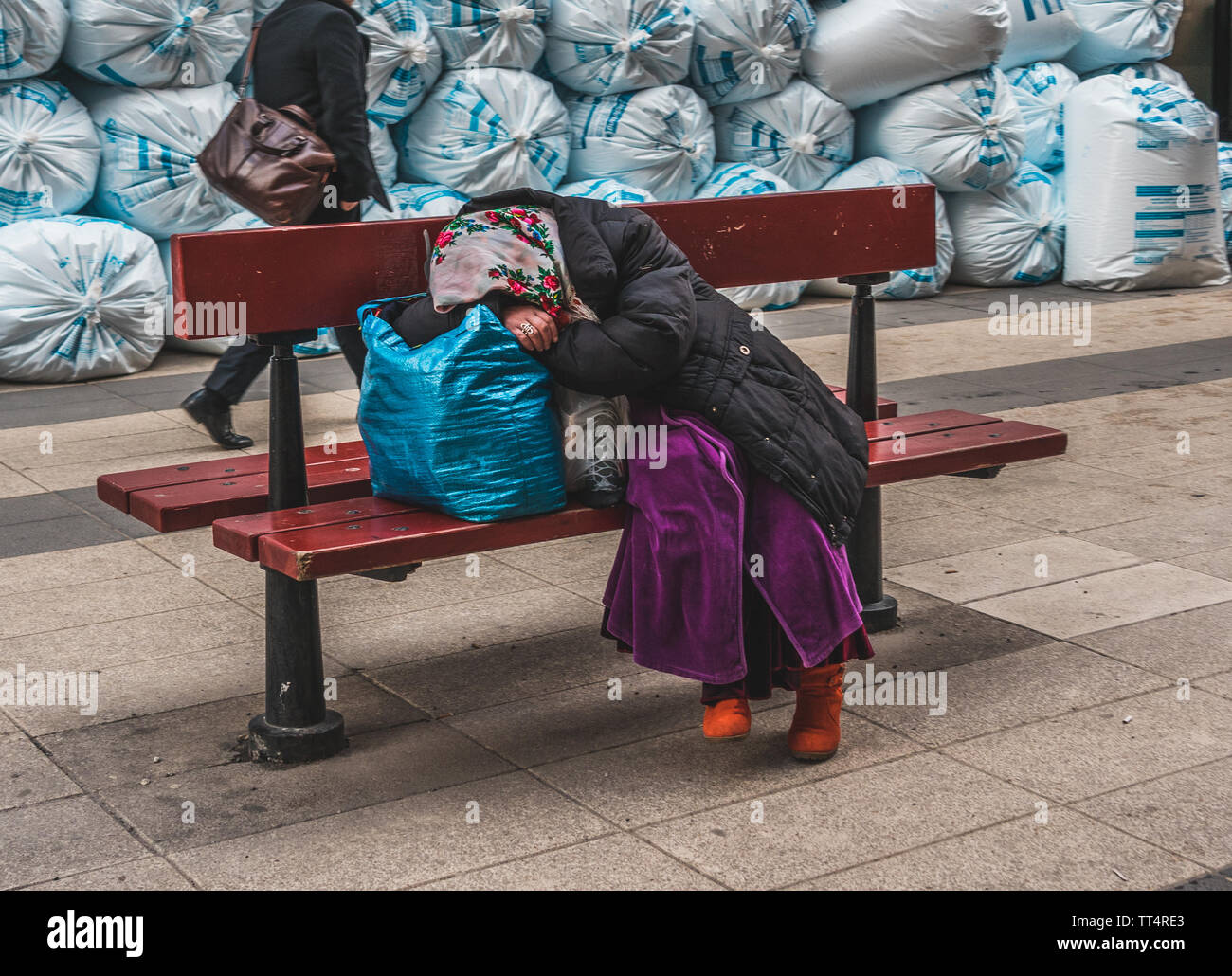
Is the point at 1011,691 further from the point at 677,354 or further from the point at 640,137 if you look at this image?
the point at 640,137

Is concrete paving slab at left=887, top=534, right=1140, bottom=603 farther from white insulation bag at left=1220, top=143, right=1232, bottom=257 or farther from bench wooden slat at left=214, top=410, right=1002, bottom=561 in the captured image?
white insulation bag at left=1220, top=143, right=1232, bottom=257

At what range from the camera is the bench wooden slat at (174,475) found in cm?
349

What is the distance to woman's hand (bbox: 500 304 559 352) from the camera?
309cm

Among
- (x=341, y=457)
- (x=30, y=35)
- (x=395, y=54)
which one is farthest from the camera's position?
(x=395, y=54)

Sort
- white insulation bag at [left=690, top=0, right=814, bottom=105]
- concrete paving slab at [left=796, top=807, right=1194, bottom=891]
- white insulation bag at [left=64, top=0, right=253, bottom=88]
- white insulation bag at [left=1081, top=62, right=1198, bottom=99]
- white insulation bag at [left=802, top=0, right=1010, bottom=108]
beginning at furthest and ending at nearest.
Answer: white insulation bag at [left=1081, top=62, right=1198, bottom=99] → white insulation bag at [left=802, top=0, right=1010, bottom=108] → white insulation bag at [left=690, top=0, right=814, bottom=105] → white insulation bag at [left=64, top=0, right=253, bottom=88] → concrete paving slab at [left=796, top=807, right=1194, bottom=891]

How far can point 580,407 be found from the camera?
3.22 metres

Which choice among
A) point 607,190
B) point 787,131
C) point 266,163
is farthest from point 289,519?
point 787,131

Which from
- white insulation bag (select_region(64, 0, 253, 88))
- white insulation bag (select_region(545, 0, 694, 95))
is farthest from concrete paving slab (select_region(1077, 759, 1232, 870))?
white insulation bag (select_region(545, 0, 694, 95))

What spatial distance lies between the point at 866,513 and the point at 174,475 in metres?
1.76

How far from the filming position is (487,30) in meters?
A: 8.45

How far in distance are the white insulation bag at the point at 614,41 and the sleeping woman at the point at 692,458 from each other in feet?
19.2

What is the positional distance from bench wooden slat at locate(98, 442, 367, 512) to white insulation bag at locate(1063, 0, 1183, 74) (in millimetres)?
8657
